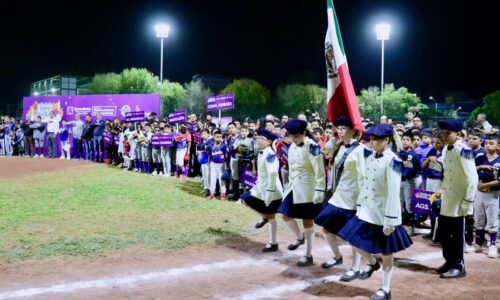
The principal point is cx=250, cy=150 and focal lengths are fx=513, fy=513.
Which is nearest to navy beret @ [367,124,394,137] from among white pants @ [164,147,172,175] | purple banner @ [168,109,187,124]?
purple banner @ [168,109,187,124]

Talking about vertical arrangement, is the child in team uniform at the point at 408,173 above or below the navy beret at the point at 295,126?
below

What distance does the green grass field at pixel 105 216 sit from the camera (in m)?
8.70

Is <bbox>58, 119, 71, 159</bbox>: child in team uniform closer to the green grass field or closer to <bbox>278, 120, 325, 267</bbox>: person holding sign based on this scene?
the green grass field

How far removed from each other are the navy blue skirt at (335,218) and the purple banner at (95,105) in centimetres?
1763

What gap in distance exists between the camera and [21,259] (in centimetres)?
766

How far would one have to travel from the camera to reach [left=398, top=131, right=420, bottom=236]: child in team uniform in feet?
32.9

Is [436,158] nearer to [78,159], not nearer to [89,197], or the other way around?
[89,197]

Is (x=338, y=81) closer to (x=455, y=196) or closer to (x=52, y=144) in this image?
(x=455, y=196)

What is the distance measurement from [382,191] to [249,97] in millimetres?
80682

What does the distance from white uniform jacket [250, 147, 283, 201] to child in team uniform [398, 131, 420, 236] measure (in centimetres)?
297

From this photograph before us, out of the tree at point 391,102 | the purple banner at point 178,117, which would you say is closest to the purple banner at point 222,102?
the purple banner at point 178,117

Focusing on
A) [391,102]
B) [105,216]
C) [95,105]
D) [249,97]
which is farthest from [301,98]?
[105,216]

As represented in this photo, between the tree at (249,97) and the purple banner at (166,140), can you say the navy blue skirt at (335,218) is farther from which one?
the tree at (249,97)

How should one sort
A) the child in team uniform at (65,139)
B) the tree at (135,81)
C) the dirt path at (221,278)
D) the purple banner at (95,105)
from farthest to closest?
1. the tree at (135,81)
2. the child in team uniform at (65,139)
3. the purple banner at (95,105)
4. the dirt path at (221,278)
